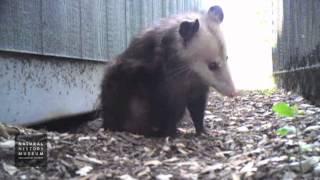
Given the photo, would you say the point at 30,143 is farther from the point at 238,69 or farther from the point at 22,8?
the point at 238,69

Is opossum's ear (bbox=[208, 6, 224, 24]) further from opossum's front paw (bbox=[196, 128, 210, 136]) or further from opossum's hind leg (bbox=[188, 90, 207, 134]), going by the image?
opossum's front paw (bbox=[196, 128, 210, 136])

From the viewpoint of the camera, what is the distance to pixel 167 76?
15.4ft

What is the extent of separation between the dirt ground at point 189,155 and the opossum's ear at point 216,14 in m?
1.01

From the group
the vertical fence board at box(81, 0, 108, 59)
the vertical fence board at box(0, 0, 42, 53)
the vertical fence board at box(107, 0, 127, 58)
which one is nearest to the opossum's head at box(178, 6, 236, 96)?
the vertical fence board at box(0, 0, 42, 53)

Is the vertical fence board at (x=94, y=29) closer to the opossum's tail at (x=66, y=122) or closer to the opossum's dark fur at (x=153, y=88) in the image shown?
the opossum's tail at (x=66, y=122)

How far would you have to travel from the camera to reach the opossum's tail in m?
5.33

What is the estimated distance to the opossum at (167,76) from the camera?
4.71m

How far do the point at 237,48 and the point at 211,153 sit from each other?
35.2ft

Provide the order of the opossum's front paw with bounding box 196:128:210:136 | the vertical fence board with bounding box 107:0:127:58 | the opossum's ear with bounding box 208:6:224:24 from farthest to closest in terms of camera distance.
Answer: the vertical fence board with bounding box 107:0:127:58, the opossum's ear with bounding box 208:6:224:24, the opossum's front paw with bounding box 196:128:210:136

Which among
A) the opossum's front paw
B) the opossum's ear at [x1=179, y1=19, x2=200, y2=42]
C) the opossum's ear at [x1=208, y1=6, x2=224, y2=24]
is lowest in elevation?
the opossum's front paw

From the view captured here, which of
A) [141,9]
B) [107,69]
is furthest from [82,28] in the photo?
[141,9]

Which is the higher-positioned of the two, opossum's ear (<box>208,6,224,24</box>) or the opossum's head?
opossum's ear (<box>208,6,224,24</box>)

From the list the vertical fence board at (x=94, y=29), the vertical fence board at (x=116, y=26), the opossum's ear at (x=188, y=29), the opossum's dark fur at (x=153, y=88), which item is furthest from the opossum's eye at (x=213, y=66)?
the vertical fence board at (x=116, y=26)

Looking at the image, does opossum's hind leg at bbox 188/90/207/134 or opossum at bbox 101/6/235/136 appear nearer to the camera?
opossum at bbox 101/6/235/136
